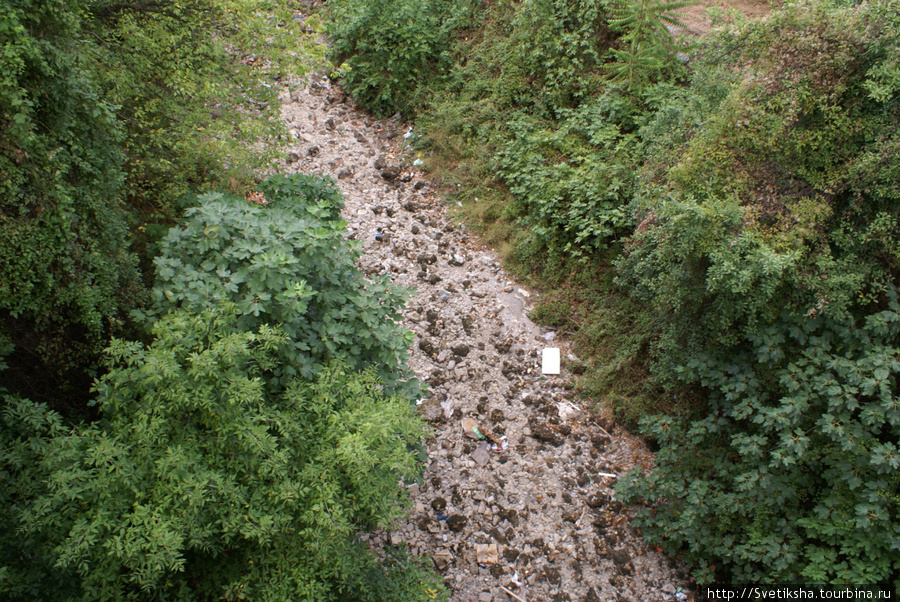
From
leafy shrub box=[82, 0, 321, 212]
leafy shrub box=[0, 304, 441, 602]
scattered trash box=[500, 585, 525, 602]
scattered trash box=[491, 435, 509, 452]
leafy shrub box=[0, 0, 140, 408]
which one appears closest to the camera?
leafy shrub box=[0, 304, 441, 602]

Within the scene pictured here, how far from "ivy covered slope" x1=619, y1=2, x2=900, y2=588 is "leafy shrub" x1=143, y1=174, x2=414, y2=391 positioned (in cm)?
248

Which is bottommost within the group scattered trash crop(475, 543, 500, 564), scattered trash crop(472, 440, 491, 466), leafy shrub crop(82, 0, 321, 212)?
scattered trash crop(475, 543, 500, 564)

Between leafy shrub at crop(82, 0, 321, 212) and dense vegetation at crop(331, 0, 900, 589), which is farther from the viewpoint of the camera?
leafy shrub at crop(82, 0, 321, 212)

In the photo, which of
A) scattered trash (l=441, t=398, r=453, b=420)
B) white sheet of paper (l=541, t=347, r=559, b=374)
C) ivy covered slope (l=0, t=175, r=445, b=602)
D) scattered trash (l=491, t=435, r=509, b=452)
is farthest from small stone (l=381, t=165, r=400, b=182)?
ivy covered slope (l=0, t=175, r=445, b=602)

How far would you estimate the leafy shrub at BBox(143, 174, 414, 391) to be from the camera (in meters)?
3.34

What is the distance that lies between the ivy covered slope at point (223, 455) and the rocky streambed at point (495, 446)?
1225mm

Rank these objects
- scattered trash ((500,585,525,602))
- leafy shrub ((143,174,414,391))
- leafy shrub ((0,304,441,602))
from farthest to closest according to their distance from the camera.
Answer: scattered trash ((500,585,525,602)) < leafy shrub ((143,174,414,391)) < leafy shrub ((0,304,441,602))

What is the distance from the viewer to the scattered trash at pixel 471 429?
5.53 metres

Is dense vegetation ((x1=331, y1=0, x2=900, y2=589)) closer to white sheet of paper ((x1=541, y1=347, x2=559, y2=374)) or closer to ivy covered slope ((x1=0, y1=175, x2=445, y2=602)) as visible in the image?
white sheet of paper ((x1=541, y1=347, x2=559, y2=374))

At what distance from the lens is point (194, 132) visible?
5082mm

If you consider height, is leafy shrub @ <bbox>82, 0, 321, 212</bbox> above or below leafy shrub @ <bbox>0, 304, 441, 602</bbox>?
above

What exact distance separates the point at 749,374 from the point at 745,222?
1.18m

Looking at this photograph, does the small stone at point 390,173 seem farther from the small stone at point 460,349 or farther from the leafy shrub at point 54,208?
the leafy shrub at point 54,208

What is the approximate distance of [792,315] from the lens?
4.21m
